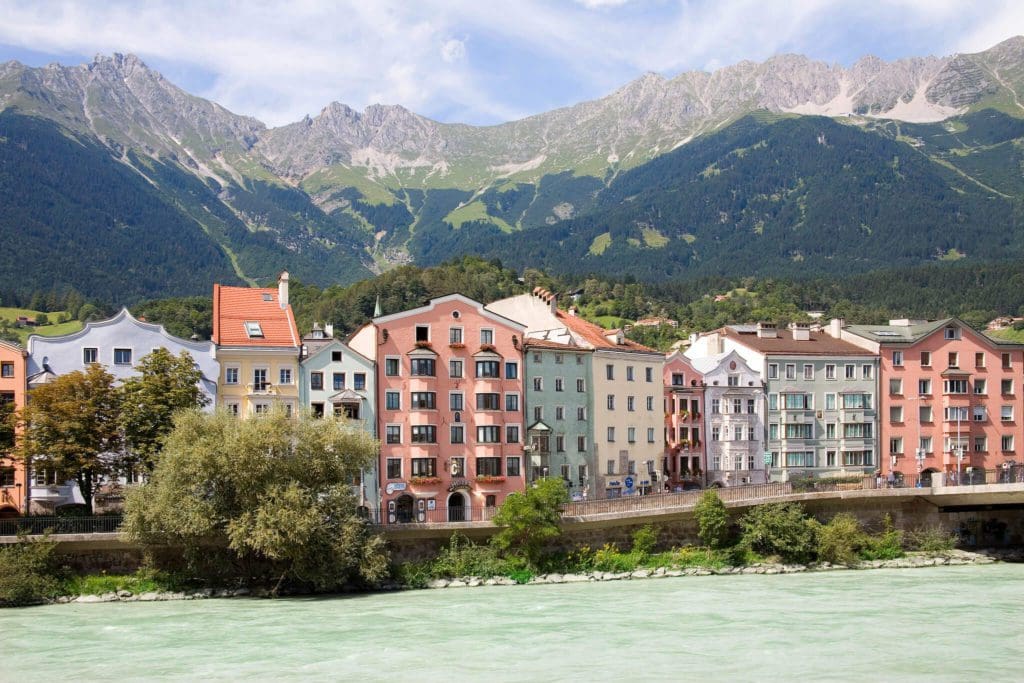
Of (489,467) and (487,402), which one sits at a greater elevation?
(487,402)

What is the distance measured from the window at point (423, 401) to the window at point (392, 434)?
161cm

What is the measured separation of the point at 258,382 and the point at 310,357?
3370mm

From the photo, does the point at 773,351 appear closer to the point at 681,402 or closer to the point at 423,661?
the point at 681,402

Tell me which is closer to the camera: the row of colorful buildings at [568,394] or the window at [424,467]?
the row of colorful buildings at [568,394]

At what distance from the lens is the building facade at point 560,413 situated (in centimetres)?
7569

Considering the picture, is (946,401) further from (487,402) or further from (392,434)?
(392,434)

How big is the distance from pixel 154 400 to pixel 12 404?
8252 millimetres

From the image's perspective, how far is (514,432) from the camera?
74938mm

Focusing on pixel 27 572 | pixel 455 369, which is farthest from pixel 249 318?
pixel 27 572

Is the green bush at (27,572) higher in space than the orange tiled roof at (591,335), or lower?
lower

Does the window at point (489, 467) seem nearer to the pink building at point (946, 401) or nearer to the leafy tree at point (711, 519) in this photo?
the leafy tree at point (711, 519)

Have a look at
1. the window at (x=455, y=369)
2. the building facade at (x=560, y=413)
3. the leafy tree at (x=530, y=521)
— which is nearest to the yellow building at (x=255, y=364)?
the window at (x=455, y=369)

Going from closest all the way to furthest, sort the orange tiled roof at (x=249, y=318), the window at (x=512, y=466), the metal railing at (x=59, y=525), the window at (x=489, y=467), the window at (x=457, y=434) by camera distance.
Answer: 1. the metal railing at (x=59, y=525)
2. the orange tiled roof at (x=249, y=318)
3. the window at (x=457, y=434)
4. the window at (x=489, y=467)
5. the window at (x=512, y=466)

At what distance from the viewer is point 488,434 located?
243ft
